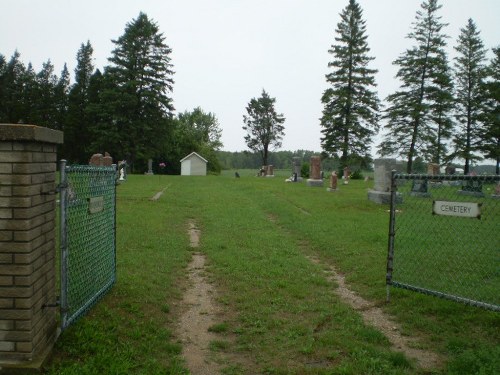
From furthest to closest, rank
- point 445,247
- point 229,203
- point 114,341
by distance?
point 229,203
point 445,247
point 114,341

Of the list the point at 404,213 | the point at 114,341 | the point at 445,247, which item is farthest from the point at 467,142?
the point at 114,341

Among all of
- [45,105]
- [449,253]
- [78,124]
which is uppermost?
[45,105]

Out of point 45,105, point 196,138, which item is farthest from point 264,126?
point 45,105

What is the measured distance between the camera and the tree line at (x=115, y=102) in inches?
1758

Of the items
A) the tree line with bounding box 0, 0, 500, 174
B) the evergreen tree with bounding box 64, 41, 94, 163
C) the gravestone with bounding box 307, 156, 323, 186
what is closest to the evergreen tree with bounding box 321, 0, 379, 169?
the tree line with bounding box 0, 0, 500, 174

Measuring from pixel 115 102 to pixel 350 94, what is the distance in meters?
24.2

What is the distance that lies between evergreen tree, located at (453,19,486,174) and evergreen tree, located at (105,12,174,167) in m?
29.8

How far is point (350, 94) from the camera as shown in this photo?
146 feet

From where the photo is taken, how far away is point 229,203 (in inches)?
663

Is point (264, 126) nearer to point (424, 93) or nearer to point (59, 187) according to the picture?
point (424, 93)

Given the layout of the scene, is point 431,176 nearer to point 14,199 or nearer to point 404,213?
point 14,199

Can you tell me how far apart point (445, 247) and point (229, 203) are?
942 cm

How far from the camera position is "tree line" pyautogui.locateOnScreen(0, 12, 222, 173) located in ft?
147

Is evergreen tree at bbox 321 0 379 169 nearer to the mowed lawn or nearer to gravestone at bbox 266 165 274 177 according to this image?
gravestone at bbox 266 165 274 177
